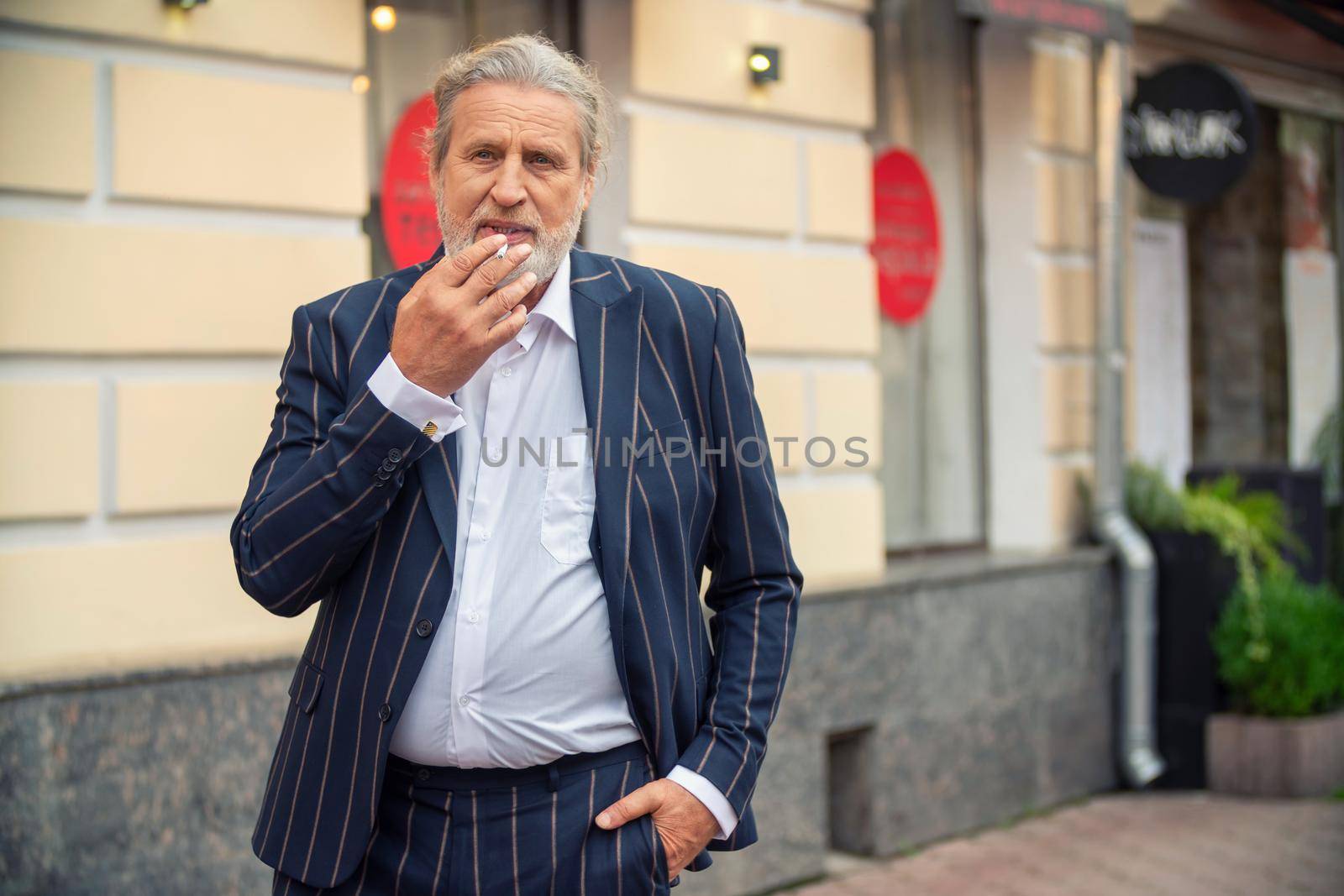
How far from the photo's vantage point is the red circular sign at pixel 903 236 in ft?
22.0

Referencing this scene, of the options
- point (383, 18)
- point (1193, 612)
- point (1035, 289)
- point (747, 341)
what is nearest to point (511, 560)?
point (383, 18)

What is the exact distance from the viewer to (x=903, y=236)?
681 cm

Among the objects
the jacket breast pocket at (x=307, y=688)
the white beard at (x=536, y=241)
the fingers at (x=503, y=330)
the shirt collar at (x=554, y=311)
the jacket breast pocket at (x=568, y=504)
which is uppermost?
the white beard at (x=536, y=241)

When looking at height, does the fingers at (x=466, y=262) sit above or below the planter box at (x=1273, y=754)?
above

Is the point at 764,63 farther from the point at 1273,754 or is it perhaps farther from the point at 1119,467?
the point at 1273,754

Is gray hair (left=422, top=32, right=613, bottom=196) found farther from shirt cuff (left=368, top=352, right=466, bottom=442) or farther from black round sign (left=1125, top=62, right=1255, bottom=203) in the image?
black round sign (left=1125, top=62, right=1255, bottom=203)

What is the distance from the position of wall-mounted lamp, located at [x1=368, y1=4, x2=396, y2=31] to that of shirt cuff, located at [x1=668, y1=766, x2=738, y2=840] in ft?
11.2

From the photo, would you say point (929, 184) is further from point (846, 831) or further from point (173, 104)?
point (173, 104)

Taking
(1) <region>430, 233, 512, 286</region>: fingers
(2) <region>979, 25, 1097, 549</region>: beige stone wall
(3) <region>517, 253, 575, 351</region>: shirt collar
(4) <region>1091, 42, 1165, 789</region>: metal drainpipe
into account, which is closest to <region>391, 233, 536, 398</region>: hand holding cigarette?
(1) <region>430, 233, 512, 286</region>: fingers

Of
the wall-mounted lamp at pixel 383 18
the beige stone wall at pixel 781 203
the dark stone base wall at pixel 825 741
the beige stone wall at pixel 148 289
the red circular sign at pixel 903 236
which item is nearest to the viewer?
the dark stone base wall at pixel 825 741

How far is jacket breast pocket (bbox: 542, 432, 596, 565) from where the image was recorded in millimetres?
2082

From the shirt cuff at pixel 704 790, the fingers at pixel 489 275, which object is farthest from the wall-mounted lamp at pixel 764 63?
the shirt cuff at pixel 704 790

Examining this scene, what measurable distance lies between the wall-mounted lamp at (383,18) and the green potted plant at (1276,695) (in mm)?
4825

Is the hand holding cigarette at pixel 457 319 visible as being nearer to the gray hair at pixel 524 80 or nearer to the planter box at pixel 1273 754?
the gray hair at pixel 524 80
